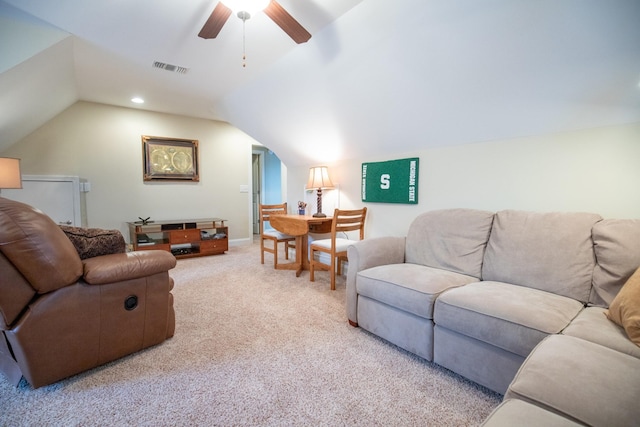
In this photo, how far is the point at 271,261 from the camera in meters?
4.09

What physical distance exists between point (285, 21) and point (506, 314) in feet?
6.74

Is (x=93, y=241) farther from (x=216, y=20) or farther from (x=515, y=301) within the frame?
(x=515, y=301)

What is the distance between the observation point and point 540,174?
6.47ft

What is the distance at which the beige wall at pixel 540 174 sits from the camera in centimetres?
169

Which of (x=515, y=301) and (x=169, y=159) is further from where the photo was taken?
(x=169, y=159)

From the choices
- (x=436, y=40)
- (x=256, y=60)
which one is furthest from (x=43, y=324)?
(x=436, y=40)

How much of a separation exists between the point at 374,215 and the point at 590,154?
1801mm

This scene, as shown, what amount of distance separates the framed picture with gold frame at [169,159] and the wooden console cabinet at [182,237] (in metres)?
0.78

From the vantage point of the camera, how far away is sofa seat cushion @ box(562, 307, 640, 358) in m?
1.05

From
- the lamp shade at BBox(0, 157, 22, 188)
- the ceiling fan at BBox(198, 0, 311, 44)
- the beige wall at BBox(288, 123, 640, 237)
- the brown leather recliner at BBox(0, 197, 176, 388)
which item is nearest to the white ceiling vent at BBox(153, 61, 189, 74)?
the ceiling fan at BBox(198, 0, 311, 44)

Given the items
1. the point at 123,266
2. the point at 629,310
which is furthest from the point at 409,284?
the point at 123,266

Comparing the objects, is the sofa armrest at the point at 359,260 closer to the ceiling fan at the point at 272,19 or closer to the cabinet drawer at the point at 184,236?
the ceiling fan at the point at 272,19

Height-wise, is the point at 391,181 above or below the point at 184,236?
above

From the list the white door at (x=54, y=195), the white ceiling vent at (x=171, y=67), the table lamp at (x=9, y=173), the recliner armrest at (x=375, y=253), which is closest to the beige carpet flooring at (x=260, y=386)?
the recliner armrest at (x=375, y=253)
